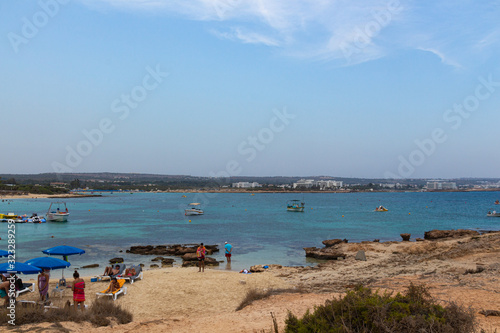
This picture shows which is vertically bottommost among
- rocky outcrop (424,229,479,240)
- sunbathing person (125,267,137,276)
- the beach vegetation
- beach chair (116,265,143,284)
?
rocky outcrop (424,229,479,240)

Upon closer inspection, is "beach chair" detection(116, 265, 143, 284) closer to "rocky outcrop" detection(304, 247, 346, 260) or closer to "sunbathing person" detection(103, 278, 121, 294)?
"sunbathing person" detection(103, 278, 121, 294)

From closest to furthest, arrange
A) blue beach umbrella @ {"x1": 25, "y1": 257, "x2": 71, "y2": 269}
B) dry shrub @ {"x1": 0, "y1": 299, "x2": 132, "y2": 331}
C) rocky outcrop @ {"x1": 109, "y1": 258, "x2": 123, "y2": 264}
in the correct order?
dry shrub @ {"x1": 0, "y1": 299, "x2": 132, "y2": 331} → blue beach umbrella @ {"x1": 25, "y1": 257, "x2": 71, "y2": 269} → rocky outcrop @ {"x1": 109, "y1": 258, "x2": 123, "y2": 264}

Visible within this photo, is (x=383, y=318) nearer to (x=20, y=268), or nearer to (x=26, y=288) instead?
(x=20, y=268)

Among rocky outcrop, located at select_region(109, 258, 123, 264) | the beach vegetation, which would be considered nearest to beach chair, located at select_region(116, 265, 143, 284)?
rocky outcrop, located at select_region(109, 258, 123, 264)

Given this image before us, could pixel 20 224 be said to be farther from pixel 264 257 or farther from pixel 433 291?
pixel 433 291

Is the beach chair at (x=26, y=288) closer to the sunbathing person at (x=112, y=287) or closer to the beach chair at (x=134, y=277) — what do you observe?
the sunbathing person at (x=112, y=287)

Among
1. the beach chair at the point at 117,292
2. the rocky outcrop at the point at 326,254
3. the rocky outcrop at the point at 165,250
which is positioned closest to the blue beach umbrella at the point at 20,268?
the beach chair at the point at 117,292

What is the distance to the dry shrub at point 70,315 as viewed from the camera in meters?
8.23

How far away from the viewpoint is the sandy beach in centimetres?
881

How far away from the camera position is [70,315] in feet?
29.0

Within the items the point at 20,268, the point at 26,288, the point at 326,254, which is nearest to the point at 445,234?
the point at 326,254

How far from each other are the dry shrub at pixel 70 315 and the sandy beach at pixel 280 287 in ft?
1.33

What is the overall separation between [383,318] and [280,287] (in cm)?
830

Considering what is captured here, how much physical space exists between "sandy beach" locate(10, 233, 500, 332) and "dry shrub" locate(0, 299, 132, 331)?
0.41 m
